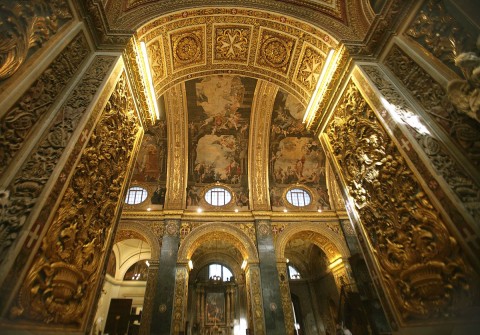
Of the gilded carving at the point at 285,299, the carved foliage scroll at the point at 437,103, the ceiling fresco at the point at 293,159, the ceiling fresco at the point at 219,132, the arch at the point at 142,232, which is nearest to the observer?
the carved foliage scroll at the point at 437,103

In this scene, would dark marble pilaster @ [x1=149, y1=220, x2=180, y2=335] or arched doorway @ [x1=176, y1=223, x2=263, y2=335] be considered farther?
arched doorway @ [x1=176, y1=223, x2=263, y2=335]

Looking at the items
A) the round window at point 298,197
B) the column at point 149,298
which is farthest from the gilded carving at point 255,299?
the round window at point 298,197

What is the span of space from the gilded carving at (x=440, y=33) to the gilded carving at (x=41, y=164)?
560 centimetres

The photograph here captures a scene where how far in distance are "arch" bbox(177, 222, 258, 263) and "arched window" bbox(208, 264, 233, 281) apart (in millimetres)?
5785

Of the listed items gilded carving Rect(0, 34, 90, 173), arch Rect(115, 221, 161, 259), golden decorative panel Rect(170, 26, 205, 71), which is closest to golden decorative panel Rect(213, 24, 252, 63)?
golden decorative panel Rect(170, 26, 205, 71)

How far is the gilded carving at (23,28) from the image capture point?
2828 millimetres

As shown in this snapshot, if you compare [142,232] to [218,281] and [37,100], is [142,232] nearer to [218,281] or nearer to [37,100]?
[218,281]

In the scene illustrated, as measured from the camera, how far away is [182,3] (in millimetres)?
5914

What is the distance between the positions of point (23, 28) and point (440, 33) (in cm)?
600

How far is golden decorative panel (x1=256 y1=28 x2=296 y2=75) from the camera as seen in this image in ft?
21.3

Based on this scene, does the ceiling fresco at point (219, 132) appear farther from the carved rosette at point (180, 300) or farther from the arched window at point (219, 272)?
the arched window at point (219, 272)

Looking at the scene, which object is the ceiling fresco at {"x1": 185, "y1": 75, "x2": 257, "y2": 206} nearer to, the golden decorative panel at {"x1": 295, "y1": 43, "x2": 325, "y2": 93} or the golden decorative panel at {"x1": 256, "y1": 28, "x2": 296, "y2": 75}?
the golden decorative panel at {"x1": 256, "y1": 28, "x2": 296, "y2": 75}

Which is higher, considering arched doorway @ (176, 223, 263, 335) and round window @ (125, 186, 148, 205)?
round window @ (125, 186, 148, 205)

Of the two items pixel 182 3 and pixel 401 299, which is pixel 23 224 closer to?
pixel 401 299
